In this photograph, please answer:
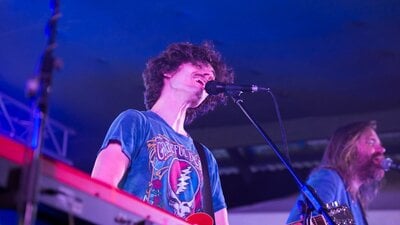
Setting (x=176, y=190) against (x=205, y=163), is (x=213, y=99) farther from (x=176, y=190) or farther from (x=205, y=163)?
(x=176, y=190)

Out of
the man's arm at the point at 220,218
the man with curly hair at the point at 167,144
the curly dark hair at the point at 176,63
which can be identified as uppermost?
the curly dark hair at the point at 176,63

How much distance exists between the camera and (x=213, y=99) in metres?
3.08

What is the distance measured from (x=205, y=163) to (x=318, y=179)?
3.36ft

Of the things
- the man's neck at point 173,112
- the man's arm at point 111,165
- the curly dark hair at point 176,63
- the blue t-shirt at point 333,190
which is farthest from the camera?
the blue t-shirt at point 333,190

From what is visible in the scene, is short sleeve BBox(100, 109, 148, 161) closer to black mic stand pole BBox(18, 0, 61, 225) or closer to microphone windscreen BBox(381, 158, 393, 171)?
black mic stand pole BBox(18, 0, 61, 225)

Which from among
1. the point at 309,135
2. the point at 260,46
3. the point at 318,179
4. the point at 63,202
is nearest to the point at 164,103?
the point at 318,179

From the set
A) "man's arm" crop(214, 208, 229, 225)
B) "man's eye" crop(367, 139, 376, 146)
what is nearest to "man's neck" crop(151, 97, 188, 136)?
"man's arm" crop(214, 208, 229, 225)

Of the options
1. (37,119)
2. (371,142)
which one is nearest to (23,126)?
(371,142)

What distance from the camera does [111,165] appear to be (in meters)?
2.01

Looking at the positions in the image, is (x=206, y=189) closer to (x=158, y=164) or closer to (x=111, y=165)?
(x=158, y=164)

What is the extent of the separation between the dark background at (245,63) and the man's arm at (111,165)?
8.05 feet

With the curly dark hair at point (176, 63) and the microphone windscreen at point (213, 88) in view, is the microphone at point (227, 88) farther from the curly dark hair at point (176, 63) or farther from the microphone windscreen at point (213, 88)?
the curly dark hair at point (176, 63)

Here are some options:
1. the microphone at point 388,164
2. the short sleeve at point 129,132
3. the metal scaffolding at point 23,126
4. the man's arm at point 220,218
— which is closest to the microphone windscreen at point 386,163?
the microphone at point 388,164

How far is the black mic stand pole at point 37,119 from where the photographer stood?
1112 millimetres
